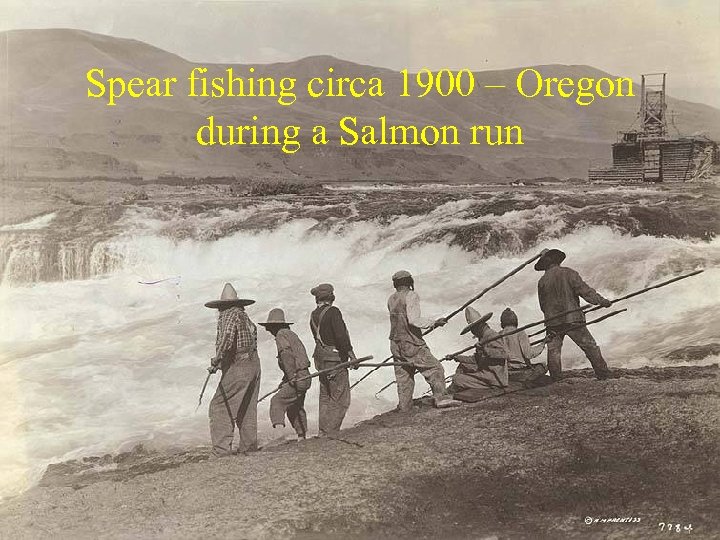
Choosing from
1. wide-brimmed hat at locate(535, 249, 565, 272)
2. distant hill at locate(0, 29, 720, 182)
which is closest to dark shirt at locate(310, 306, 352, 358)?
wide-brimmed hat at locate(535, 249, 565, 272)

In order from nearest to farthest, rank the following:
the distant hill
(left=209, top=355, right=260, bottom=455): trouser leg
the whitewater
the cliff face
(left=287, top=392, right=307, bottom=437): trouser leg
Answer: the cliff face → (left=209, top=355, right=260, bottom=455): trouser leg → (left=287, top=392, right=307, bottom=437): trouser leg → the whitewater → the distant hill

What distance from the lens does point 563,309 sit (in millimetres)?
7074

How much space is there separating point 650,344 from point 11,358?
980 cm

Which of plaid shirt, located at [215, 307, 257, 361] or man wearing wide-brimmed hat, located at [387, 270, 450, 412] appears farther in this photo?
man wearing wide-brimmed hat, located at [387, 270, 450, 412]

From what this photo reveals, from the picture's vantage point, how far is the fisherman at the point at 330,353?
6.74 m

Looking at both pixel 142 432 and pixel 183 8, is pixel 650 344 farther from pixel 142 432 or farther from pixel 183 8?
pixel 183 8

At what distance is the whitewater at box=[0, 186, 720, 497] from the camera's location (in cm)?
897

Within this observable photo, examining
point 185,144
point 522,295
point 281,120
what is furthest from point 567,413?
point 281,120

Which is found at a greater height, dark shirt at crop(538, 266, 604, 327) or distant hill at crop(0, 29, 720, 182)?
distant hill at crop(0, 29, 720, 182)

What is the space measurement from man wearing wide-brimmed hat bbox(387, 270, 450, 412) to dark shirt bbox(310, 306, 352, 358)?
604 mm

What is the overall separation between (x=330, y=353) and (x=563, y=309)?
96.1 inches

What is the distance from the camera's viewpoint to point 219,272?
15.9 meters

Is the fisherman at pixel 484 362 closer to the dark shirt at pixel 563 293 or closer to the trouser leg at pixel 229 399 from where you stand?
the dark shirt at pixel 563 293

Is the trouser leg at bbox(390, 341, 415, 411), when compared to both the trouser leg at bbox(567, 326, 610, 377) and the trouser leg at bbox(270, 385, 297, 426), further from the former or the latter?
the trouser leg at bbox(567, 326, 610, 377)
